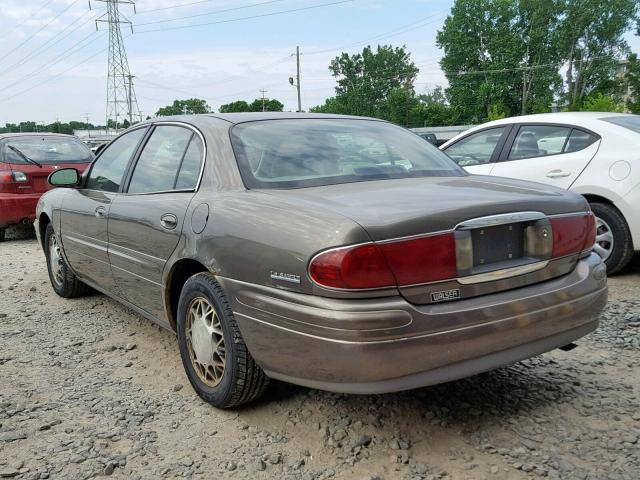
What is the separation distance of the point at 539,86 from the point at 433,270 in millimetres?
78168

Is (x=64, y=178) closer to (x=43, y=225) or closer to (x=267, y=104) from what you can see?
(x=43, y=225)

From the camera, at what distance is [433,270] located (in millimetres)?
2402

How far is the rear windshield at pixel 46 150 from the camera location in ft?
28.9

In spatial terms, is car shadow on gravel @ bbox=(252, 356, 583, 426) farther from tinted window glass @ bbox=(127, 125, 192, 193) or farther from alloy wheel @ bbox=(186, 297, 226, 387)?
tinted window glass @ bbox=(127, 125, 192, 193)

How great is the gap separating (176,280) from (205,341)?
0.47 metres

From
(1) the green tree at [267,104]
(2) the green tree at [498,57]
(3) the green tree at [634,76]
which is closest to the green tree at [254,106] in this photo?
(1) the green tree at [267,104]

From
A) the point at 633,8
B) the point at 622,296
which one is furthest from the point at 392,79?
the point at 622,296

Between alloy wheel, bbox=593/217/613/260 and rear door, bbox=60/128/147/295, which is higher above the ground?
rear door, bbox=60/128/147/295

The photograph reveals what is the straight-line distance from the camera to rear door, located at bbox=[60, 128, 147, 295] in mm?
4137

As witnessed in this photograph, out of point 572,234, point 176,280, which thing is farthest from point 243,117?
point 572,234

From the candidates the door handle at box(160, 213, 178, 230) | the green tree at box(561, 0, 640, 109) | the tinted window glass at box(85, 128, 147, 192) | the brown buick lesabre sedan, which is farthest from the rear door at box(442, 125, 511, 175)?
the green tree at box(561, 0, 640, 109)

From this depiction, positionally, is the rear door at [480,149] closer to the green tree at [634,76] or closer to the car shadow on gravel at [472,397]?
the car shadow on gravel at [472,397]

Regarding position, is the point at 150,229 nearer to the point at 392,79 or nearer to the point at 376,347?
the point at 376,347

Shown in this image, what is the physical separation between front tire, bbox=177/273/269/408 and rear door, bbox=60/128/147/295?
1.16 m
